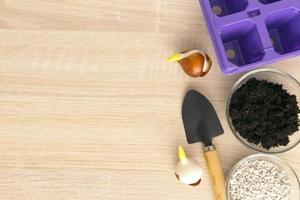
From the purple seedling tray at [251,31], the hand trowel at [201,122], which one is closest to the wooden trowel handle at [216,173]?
the hand trowel at [201,122]

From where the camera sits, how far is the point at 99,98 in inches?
28.6

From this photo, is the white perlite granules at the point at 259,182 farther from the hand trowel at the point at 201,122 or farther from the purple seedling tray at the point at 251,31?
the purple seedling tray at the point at 251,31

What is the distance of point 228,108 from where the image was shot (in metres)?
0.69

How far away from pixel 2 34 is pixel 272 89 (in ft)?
1.55

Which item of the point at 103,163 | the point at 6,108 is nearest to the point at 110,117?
the point at 103,163

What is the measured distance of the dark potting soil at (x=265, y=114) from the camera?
2.19 ft

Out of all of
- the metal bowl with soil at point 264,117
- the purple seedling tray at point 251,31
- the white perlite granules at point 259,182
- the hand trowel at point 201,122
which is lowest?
the white perlite granules at point 259,182

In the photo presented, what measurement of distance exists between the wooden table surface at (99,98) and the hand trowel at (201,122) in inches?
0.5

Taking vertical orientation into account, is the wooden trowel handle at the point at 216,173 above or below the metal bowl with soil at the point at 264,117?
below

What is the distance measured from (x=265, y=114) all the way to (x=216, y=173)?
0.12 metres

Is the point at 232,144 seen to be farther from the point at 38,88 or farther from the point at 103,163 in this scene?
the point at 38,88

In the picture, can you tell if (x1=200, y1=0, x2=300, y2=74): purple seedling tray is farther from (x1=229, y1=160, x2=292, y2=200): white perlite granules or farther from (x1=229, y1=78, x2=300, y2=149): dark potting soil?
(x1=229, y1=160, x2=292, y2=200): white perlite granules

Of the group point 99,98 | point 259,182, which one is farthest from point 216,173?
point 99,98

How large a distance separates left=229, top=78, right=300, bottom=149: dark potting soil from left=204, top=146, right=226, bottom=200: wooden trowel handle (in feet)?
0.19
